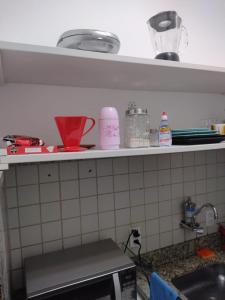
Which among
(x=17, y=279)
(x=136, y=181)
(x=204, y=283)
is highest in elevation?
(x=136, y=181)

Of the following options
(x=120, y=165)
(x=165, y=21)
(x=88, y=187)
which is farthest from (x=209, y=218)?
(x=165, y=21)

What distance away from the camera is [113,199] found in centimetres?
124

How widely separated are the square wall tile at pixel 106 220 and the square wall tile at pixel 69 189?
19 centimetres

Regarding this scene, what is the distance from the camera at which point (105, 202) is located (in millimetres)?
1225

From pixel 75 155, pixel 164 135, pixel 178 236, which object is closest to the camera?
pixel 75 155

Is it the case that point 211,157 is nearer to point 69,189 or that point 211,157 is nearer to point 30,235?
point 69,189

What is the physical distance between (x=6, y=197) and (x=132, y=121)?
0.68 meters

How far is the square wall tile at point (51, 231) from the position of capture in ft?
3.63

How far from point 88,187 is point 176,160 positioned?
577mm

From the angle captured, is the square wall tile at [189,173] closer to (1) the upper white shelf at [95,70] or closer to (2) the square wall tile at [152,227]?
(2) the square wall tile at [152,227]

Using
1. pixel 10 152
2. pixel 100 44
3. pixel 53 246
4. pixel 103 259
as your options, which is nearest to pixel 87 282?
pixel 103 259

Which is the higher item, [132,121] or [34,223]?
[132,121]

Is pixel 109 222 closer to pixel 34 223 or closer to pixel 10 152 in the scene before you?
pixel 34 223

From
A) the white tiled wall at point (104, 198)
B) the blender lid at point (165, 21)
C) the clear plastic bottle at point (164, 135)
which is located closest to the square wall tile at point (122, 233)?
the white tiled wall at point (104, 198)
